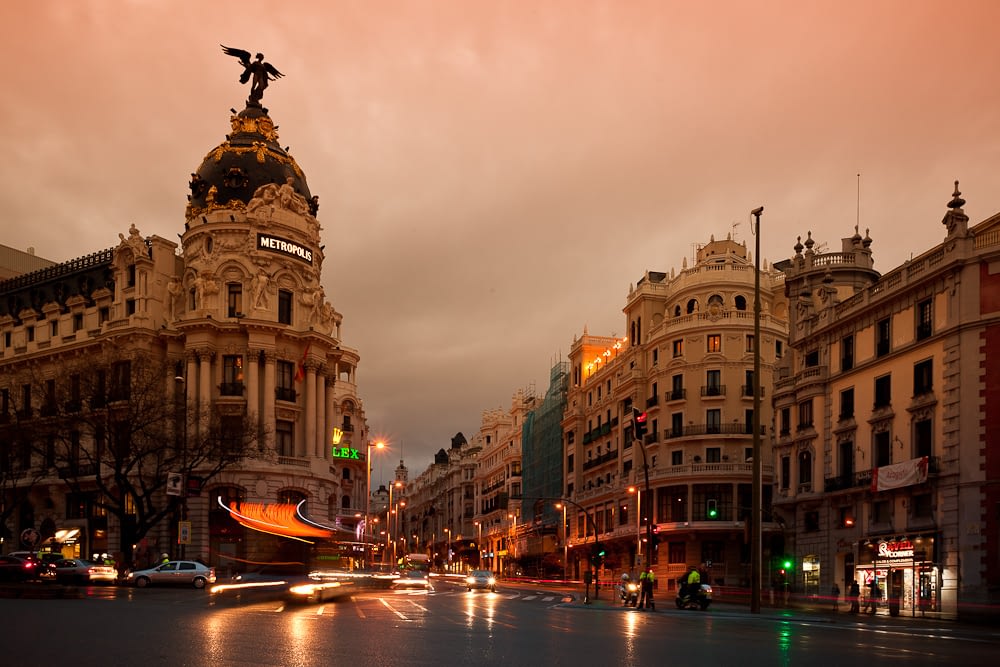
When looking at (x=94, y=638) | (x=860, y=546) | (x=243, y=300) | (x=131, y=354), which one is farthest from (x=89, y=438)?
(x=94, y=638)

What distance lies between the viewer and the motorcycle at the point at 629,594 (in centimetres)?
4166

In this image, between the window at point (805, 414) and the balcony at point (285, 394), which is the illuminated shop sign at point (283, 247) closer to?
the balcony at point (285, 394)

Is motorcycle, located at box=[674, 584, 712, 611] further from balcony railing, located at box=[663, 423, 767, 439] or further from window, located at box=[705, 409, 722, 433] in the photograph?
window, located at box=[705, 409, 722, 433]

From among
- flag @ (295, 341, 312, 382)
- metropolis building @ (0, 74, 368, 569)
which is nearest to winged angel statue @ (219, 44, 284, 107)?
metropolis building @ (0, 74, 368, 569)

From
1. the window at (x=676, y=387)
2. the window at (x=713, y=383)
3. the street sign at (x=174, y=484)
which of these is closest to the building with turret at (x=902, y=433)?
the window at (x=713, y=383)

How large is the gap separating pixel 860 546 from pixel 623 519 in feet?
105

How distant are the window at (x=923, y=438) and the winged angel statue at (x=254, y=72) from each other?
182 feet

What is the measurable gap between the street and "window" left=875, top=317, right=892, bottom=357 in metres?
17.2

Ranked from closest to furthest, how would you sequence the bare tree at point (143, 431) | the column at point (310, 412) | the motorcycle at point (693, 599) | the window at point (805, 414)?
1. the motorcycle at point (693, 599)
2. the window at point (805, 414)
3. the bare tree at point (143, 431)
4. the column at point (310, 412)

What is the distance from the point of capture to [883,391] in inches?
1721

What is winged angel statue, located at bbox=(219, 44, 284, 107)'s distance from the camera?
7700cm

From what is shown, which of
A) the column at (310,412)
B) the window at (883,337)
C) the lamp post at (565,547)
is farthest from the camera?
the lamp post at (565,547)

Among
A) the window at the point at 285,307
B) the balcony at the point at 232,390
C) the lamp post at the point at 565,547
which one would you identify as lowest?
the lamp post at the point at 565,547

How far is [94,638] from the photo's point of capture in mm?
16828
